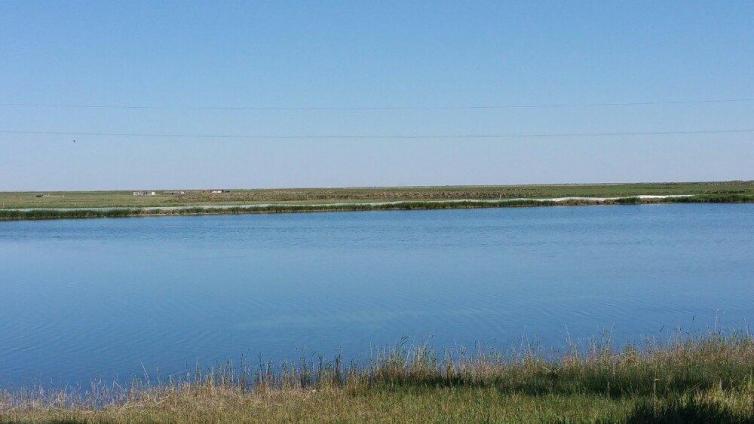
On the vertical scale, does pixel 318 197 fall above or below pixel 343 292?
above

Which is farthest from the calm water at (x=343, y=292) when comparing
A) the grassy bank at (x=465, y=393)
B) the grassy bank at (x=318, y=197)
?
the grassy bank at (x=318, y=197)

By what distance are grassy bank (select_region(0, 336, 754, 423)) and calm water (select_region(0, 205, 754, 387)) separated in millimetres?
2764

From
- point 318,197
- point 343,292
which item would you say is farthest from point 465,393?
point 318,197

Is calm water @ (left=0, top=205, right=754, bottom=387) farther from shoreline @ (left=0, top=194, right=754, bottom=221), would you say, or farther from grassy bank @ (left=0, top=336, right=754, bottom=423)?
shoreline @ (left=0, top=194, right=754, bottom=221)

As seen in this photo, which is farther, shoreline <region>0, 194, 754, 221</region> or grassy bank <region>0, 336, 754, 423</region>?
shoreline <region>0, 194, 754, 221</region>

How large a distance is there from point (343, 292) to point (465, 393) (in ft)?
44.3

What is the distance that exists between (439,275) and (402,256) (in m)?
6.47

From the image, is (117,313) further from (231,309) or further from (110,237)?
(110,237)

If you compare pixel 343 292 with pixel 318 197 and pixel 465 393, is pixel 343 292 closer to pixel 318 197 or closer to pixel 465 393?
pixel 465 393

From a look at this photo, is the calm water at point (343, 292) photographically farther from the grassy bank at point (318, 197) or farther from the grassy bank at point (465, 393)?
the grassy bank at point (318, 197)

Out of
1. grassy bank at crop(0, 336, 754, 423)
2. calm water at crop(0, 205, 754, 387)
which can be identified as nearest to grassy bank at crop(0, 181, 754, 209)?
calm water at crop(0, 205, 754, 387)

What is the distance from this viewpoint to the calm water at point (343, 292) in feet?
49.9

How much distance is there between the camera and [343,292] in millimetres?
22266

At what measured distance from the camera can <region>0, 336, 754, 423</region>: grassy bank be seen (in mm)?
7465
